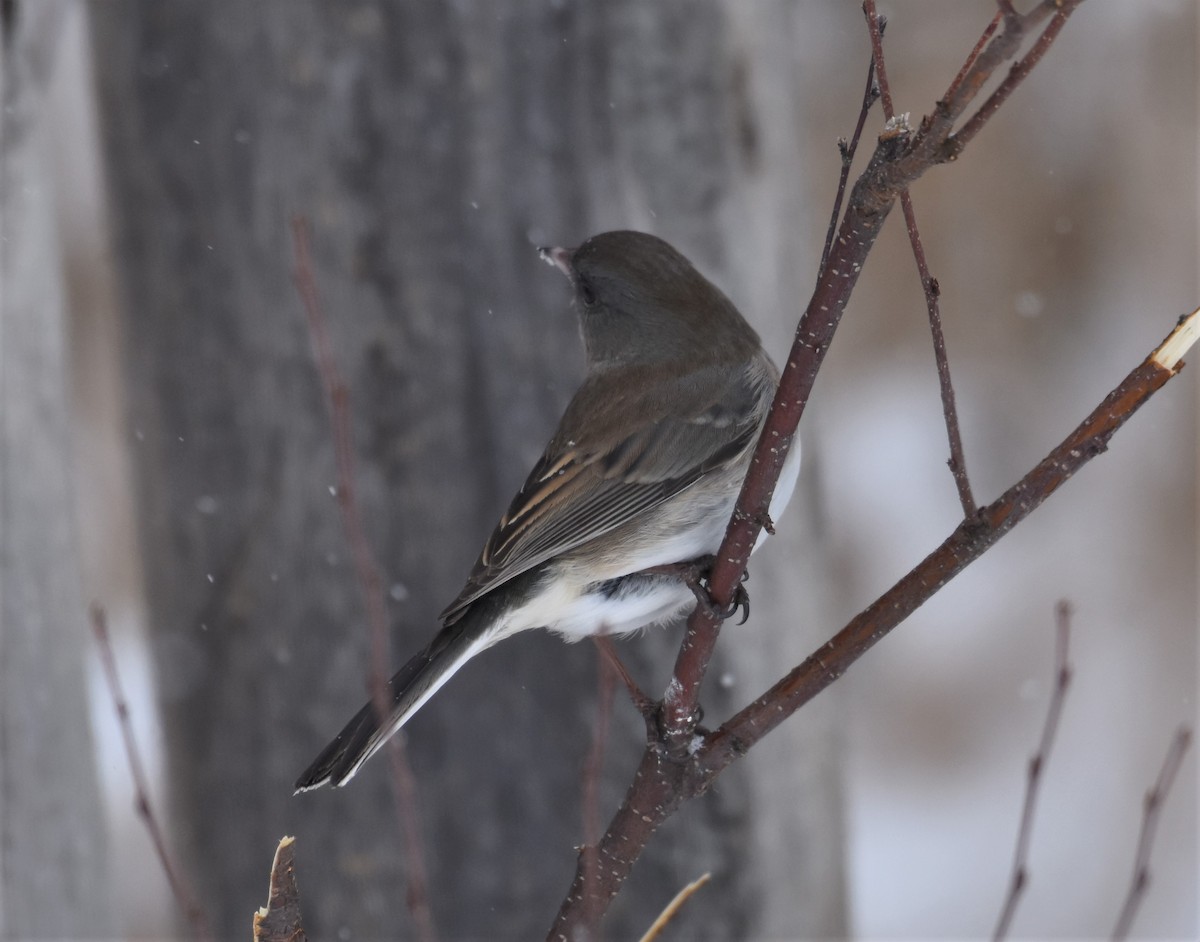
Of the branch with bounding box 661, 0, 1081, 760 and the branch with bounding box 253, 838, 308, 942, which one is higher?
the branch with bounding box 661, 0, 1081, 760

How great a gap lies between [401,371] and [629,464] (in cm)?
66

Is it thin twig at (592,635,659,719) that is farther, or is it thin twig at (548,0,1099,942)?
thin twig at (592,635,659,719)

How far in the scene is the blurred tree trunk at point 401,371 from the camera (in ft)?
7.32

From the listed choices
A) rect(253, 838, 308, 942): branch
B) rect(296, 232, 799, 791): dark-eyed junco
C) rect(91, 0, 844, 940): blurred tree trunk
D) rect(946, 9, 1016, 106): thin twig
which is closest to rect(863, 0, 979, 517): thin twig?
rect(946, 9, 1016, 106): thin twig

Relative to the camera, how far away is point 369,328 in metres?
2.29

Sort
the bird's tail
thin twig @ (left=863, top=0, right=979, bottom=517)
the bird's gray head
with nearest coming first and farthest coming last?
thin twig @ (left=863, top=0, right=979, bottom=517)
the bird's tail
the bird's gray head

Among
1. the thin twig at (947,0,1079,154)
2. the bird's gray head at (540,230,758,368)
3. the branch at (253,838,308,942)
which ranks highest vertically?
the bird's gray head at (540,230,758,368)

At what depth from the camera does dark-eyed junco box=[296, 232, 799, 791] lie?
174 centimetres

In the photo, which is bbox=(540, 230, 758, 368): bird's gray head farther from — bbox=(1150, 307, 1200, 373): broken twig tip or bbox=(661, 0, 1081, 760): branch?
bbox=(1150, 307, 1200, 373): broken twig tip

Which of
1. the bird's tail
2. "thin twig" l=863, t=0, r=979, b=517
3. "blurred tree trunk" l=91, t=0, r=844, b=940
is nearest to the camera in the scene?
"thin twig" l=863, t=0, r=979, b=517

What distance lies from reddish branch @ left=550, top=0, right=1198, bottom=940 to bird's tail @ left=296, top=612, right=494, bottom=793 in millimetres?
290

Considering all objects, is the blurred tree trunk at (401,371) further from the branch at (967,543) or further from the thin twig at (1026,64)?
the thin twig at (1026,64)

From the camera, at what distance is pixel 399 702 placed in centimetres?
147

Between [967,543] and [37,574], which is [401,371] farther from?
[967,543]
